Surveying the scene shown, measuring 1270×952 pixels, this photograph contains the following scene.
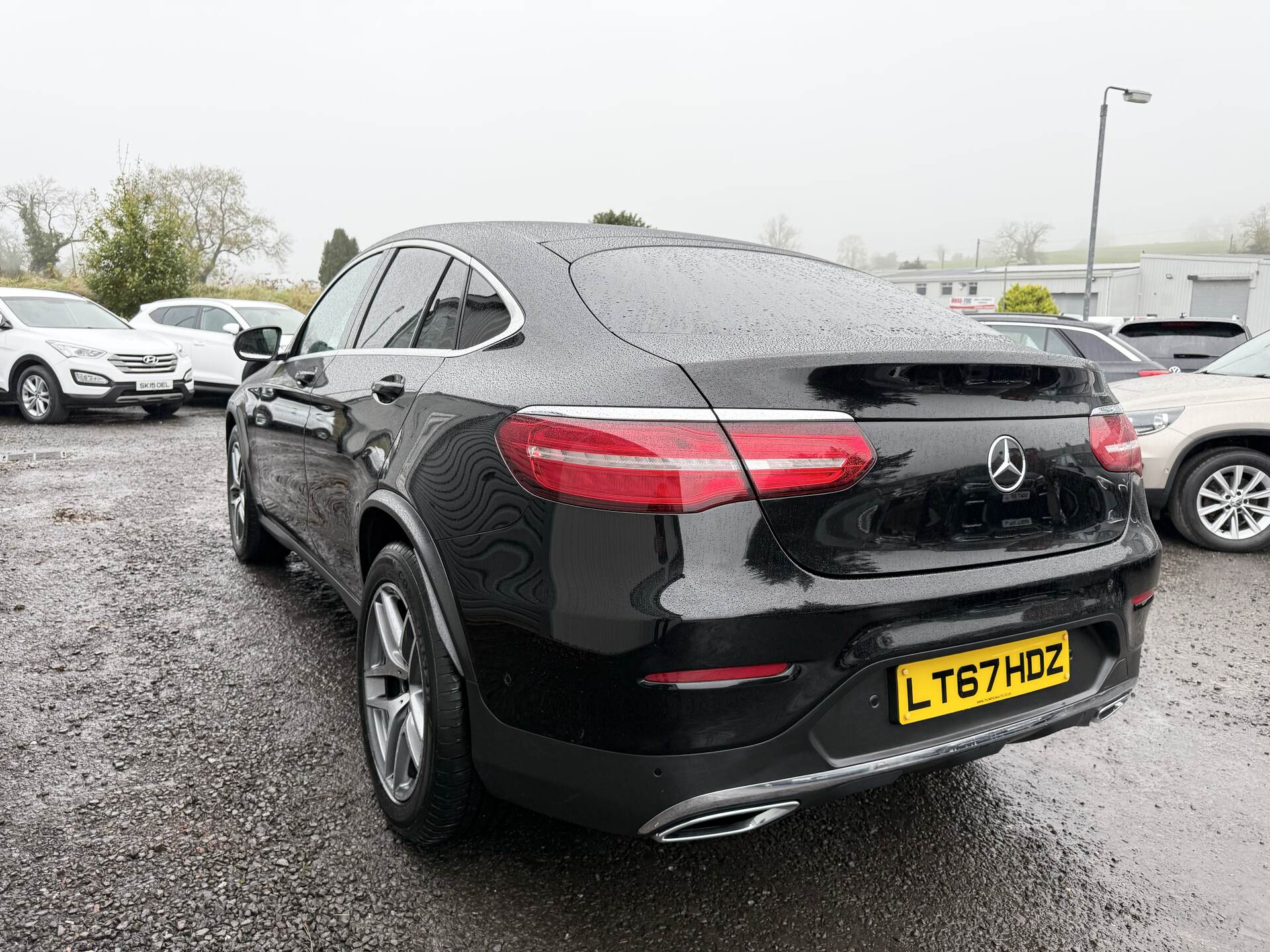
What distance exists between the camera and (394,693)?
2641mm

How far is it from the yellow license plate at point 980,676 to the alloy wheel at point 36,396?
12.6m

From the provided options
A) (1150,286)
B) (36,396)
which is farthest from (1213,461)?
(1150,286)

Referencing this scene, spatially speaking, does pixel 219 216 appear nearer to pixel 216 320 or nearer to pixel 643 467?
pixel 216 320

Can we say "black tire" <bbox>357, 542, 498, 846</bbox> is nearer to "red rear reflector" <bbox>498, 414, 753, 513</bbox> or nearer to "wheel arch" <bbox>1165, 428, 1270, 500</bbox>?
"red rear reflector" <bbox>498, 414, 753, 513</bbox>

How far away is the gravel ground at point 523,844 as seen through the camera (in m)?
2.20

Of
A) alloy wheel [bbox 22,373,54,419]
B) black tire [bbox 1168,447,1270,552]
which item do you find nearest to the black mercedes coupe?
black tire [bbox 1168,447,1270,552]

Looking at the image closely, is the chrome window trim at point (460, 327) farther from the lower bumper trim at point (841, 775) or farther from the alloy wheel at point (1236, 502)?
the alloy wheel at point (1236, 502)

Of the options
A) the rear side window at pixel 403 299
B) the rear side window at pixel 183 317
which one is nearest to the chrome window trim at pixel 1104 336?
the rear side window at pixel 403 299

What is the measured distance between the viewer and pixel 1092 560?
2.27m

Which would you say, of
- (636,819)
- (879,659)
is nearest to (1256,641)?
(879,659)

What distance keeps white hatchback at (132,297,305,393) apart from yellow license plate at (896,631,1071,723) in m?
13.3

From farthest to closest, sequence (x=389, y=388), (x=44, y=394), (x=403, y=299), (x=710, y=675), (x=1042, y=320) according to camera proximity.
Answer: (x=44, y=394) < (x=1042, y=320) < (x=403, y=299) < (x=389, y=388) < (x=710, y=675)

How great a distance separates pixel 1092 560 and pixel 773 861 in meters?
1.09

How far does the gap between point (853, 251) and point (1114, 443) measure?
105m
